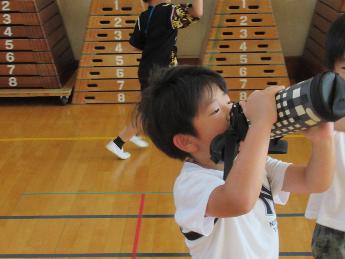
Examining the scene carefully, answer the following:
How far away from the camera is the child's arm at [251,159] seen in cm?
76

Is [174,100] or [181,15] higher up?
[174,100]

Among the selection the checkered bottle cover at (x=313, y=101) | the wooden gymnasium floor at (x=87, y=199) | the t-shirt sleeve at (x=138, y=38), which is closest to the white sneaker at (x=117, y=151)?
the wooden gymnasium floor at (x=87, y=199)

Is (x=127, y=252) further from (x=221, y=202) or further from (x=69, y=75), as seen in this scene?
(x=69, y=75)

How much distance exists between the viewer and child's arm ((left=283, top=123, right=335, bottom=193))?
2.80ft

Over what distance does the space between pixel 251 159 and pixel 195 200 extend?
17 centimetres

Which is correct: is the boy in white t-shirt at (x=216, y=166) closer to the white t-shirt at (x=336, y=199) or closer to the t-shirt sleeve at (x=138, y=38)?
the white t-shirt at (x=336, y=199)

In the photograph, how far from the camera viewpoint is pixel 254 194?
0.80 meters

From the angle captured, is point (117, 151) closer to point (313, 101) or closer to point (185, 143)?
point (185, 143)

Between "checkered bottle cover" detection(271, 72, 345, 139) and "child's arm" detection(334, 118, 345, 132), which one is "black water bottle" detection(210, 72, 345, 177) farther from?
"child's arm" detection(334, 118, 345, 132)

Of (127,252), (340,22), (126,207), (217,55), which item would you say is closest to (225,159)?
(340,22)

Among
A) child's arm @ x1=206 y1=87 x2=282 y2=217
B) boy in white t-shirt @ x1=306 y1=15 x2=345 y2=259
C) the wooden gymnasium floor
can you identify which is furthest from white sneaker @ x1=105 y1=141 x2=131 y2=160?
child's arm @ x1=206 y1=87 x2=282 y2=217

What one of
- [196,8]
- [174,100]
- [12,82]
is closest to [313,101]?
[174,100]

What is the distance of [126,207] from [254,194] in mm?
1697

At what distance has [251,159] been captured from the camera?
30.9 inches
